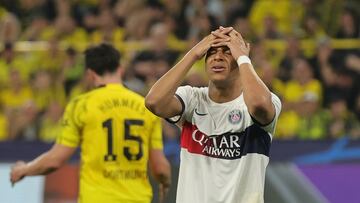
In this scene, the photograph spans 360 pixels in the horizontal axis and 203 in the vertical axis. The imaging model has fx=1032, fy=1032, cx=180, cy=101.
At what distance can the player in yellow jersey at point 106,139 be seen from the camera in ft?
24.8

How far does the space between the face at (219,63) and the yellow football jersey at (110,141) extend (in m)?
1.88

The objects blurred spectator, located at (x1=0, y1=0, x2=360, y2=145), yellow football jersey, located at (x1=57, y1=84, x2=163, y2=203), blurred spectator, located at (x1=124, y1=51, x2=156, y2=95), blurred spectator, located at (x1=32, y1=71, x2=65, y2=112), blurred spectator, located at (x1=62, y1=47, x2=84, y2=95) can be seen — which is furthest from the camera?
blurred spectator, located at (x1=62, y1=47, x2=84, y2=95)

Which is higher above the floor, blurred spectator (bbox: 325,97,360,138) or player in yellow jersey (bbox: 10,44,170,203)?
blurred spectator (bbox: 325,97,360,138)

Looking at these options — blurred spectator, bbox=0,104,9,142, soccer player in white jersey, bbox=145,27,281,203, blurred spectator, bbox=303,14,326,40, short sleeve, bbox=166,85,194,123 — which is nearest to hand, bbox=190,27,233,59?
soccer player in white jersey, bbox=145,27,281,203

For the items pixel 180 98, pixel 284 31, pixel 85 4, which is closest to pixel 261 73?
pixel 284 31

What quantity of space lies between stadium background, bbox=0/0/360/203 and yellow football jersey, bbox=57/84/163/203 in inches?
92.5

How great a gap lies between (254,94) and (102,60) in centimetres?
221

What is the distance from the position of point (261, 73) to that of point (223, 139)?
21.9ft

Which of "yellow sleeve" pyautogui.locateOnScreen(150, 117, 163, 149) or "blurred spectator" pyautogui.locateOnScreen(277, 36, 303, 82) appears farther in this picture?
"blurred spectator" pyautogui.locateOnScreen(277, 36, 303, 82)

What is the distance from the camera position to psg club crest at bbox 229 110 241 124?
5.96 m

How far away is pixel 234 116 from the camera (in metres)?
5.96

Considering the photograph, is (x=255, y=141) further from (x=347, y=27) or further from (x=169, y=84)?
(x=347, y=27)

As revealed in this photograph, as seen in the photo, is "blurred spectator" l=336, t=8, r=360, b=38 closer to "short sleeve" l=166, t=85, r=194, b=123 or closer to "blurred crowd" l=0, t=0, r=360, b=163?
"blurred crowd" l=0, t=0, r=360, b=163

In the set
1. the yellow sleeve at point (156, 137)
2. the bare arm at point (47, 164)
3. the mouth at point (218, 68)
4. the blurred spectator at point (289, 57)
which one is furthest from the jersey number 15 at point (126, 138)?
the blurred spectator at point (289, 57)
